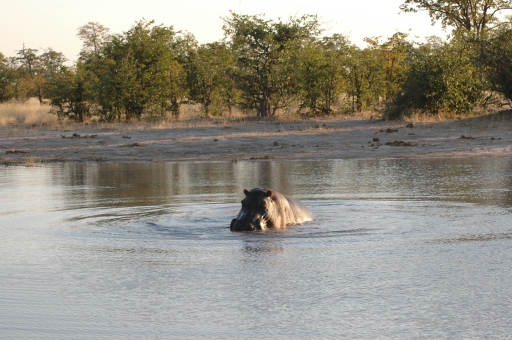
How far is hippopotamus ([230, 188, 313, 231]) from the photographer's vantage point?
25.2 ft

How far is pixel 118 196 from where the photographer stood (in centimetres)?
1111

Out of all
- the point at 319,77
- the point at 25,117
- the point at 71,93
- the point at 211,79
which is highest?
the point at 211,79

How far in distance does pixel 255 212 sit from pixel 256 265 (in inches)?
70.8

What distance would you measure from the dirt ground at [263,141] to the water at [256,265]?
6.78 m

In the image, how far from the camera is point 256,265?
5949mm

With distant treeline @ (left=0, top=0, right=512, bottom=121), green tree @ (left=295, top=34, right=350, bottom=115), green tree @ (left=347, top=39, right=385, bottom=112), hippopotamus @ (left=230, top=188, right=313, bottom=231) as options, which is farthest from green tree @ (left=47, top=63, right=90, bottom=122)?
hippopotamus @ (left=230, top=188, right=313, bottom=231)

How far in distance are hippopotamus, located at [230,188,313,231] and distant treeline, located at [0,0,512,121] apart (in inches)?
687

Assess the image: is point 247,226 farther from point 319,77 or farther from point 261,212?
point 319,77

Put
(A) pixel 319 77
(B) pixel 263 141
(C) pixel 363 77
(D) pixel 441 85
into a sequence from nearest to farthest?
(B) pixel 263 141 < (D) pixel 441 85 < (A) pixel 319 77 < (C) pixel 363 77

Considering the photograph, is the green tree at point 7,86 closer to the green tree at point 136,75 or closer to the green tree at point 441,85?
the green tree at point 136,75

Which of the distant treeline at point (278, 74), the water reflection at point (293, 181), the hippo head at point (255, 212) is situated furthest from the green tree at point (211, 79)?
the hippo head at point (255, 212)

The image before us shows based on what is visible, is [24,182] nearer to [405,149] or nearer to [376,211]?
[376,211]

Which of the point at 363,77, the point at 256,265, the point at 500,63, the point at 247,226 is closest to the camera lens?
the point at 256,265

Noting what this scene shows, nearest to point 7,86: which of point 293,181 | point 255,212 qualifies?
point 293,181
